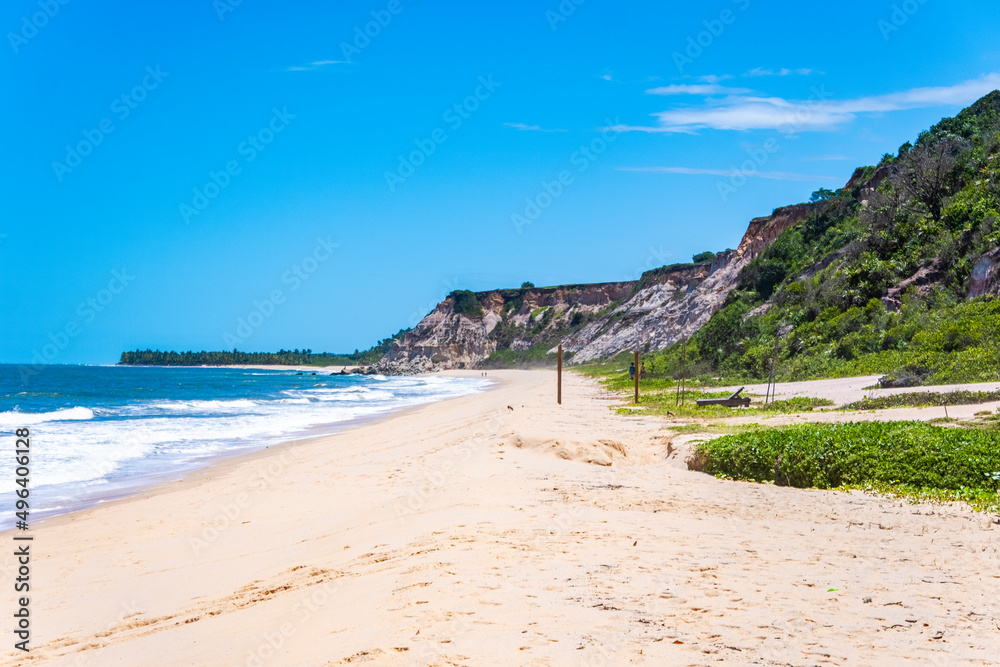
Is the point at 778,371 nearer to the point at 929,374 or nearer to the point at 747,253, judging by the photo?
the point at 929,374

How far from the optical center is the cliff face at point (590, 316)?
2445 inches

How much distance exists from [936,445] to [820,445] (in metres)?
1.27

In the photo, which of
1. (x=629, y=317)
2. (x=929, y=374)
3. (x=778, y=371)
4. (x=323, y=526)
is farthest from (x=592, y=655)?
(x=629, y=317)

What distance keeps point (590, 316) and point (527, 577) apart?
97562 millimetres

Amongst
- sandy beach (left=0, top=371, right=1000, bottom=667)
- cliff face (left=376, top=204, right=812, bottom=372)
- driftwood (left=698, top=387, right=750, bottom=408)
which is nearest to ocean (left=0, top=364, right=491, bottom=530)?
sandy beach (left=0, top=371, right=1000, bottom=667)

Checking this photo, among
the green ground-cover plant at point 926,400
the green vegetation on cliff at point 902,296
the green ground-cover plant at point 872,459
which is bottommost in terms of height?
the green ground-cover plant at point 872,459

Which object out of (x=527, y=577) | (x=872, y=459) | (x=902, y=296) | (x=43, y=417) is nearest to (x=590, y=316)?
(x=902, y=296)

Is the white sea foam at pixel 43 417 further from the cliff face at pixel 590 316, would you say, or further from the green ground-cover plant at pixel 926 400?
the cliff face at pixel 590 316

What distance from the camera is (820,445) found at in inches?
358

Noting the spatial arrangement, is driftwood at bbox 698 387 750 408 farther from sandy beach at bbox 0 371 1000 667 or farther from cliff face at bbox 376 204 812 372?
cliff face at bbox 376 204 812 372

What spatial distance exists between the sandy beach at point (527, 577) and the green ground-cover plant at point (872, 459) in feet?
1.47

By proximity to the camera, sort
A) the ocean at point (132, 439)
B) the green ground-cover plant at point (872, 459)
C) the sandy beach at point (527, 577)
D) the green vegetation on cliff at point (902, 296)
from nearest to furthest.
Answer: the sandy beach at point (527, 577) < the green ground-cover plant at point (872, 459) < the ocean at point (132, 439) < the green vegetation on cliff at point (902, 296)

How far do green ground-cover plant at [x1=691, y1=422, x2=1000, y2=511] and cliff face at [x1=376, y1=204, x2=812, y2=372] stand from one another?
139 ft

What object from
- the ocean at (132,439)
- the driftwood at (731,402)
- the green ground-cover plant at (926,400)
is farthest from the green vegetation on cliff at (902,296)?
the ocean at (132,439)
